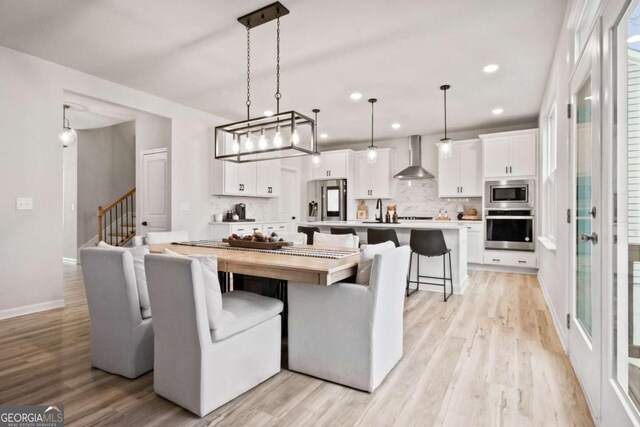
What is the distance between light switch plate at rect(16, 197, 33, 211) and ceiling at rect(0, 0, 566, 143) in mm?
1485

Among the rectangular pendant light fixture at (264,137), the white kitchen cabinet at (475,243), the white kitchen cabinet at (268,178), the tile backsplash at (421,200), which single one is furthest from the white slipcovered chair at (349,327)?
the tile backsplash at (421,200)

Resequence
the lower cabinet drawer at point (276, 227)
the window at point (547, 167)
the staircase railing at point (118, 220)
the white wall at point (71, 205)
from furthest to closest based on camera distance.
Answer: the white wall at point (71, 205), the staircase railing at point (118, 220), the lower cabinet drawer at point (276, 227), the window at point (547, 167)

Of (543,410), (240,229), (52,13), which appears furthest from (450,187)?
(52,13)

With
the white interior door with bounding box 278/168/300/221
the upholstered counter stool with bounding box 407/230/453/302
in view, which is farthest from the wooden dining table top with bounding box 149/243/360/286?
the white interior door with bounding box 278/168/300/221

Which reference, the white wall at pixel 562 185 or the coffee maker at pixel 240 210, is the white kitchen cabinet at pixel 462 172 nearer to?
the white wall at pixel 562 185

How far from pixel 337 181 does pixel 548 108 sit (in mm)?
4186

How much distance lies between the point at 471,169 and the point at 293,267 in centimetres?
523

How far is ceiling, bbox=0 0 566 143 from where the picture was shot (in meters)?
2.70

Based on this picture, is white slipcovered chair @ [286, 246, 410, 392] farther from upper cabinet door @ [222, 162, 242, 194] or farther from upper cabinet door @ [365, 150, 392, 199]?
upper cabinet door @ [365, 150, 392, 199]

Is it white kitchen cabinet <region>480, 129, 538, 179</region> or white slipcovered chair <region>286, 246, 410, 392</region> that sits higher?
white kitchen cabinet <region>480, 129, 538, 179</region>

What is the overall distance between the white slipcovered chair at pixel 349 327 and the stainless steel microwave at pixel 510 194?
429 centimetres

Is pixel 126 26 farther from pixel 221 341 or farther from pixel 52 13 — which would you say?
pixel 221 341

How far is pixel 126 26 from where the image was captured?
295 cm
